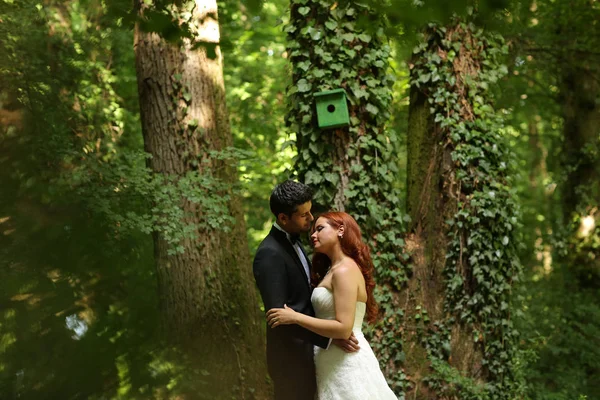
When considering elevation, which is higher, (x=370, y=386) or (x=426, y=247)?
(x=426, y=247)

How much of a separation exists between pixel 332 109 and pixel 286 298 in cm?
217

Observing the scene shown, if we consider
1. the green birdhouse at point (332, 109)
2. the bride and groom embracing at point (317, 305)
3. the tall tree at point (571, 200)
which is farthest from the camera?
the tall tree at point (571, 200)

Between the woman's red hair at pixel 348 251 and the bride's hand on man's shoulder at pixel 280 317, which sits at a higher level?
the woman's red hair at pixel 348 251

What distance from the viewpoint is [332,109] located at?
18.1 ft

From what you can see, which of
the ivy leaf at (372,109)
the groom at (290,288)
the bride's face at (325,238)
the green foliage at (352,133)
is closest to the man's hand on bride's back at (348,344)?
the groom at (290,288)

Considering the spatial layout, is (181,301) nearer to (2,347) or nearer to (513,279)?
(2,347)

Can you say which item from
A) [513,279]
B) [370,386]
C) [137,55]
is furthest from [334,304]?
[137,55]

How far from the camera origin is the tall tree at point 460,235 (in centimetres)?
582

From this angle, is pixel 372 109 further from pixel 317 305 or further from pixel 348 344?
pixel 348 344

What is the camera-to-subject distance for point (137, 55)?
589 cm

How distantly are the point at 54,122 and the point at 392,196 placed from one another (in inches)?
112

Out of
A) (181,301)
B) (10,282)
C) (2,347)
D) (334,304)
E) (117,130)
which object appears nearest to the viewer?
(2,347)

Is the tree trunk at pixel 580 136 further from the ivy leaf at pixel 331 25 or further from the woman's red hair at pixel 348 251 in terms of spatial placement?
the woman's red hair at pixel 348 251

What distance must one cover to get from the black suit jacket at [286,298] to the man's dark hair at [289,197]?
140 mm
